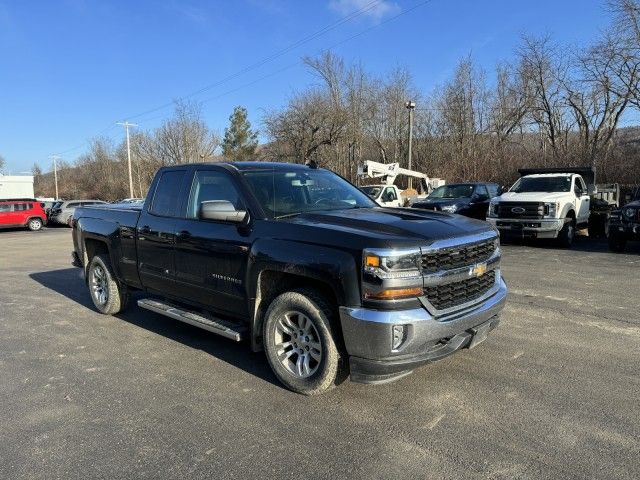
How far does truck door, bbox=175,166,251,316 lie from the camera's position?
4430 millimetres

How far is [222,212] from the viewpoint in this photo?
4336 mm

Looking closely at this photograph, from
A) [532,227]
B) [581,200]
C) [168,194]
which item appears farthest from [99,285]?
[581,200]

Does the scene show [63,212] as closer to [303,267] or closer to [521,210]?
[521,210]

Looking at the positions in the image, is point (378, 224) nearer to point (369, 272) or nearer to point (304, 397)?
point (369, 272)

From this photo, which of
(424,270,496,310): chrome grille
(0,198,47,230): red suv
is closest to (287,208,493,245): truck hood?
(424,270,496,310): chrome grille

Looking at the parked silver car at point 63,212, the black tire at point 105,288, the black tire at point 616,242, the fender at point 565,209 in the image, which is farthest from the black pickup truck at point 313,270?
the parked silver car at point 63,212

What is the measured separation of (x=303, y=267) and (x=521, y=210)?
11.1 meters

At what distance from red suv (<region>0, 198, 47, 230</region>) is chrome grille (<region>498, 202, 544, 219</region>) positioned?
81.8ft

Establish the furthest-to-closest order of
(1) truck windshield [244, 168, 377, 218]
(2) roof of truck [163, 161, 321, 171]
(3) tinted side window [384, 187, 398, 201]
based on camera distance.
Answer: (3) tinted side window [384, 187, 398, 201] < (2) roof of truck [163, 161, 321, 171] < (1) truck windshield [244, 168, 377, 218]

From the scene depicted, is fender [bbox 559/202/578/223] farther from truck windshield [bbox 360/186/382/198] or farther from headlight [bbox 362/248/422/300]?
headlight [bbox 362/248/422/300]

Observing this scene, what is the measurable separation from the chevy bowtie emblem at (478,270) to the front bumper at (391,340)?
1.33 feet

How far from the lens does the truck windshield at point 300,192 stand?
180 inches

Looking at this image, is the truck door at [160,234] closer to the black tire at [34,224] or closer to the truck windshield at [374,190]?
the truck windshield at [374,190]

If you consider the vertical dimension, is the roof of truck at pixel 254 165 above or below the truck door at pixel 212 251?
above
